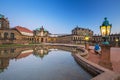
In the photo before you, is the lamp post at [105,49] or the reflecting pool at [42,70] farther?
the lamp post at [105,49]

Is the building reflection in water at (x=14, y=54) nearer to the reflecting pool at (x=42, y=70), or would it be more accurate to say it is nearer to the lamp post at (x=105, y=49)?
the reflecting pool at (x=42, y=70)

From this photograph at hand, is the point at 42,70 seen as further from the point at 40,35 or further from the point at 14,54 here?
the point at 40,35

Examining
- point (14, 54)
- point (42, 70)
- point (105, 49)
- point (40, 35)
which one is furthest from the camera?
point (40, 35)

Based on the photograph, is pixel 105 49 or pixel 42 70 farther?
pixel 42 70

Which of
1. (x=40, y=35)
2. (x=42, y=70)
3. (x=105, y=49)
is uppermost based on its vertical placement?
(x=40, y=35)

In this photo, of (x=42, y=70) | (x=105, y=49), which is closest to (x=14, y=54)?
(x=42, y=70)

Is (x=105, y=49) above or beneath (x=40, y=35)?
beneath

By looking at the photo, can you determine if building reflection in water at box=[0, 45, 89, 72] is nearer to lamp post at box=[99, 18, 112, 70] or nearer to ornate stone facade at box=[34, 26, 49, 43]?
lamp post at box=[99, 18, 112, 70]

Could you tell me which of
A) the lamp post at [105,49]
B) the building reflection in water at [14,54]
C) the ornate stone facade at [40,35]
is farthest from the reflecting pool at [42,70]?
the ornate stone facade at [40,35]

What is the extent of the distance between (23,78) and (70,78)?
2.67 m

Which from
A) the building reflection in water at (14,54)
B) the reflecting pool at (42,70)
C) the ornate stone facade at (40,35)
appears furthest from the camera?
the ornate stone facade at (40,35)

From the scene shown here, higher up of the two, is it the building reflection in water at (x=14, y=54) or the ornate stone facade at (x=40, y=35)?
the ornate stone facade at (x=40, y=35)

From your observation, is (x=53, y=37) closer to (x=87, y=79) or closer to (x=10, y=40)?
(x=10, y=40)

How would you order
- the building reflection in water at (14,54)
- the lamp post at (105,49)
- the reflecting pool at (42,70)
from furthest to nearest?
the building reflection in water at (14,54), the lamp post at (105,49), the reflecting pool at (42,70)
